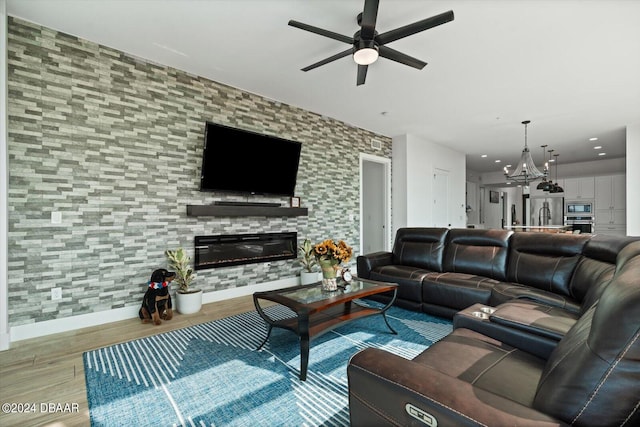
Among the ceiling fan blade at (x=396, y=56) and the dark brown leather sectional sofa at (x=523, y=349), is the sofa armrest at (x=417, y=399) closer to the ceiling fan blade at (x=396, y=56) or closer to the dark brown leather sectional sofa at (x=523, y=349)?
the dark brown leather sectional sofa at (x=523, y=349)

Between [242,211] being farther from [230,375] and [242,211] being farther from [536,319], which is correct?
[536,319]

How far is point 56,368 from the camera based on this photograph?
2195 mm

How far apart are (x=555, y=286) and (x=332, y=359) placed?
6.90ft

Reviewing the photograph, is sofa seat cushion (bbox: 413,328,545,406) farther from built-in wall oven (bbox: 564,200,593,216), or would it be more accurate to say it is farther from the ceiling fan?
built-in wall oven (bbox: 564,200,593,216)

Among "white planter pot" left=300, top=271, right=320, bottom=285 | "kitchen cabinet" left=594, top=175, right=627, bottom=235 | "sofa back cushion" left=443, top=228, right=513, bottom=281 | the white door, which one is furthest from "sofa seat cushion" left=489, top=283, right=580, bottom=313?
"kitchen cabinet" left=594, top=175, right=627, bottom=235

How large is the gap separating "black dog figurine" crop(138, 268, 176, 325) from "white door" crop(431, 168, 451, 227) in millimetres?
5887

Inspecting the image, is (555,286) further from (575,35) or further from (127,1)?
(127,1)

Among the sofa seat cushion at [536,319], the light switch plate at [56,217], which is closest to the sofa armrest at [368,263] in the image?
the sofa seat cushion at [536,319]

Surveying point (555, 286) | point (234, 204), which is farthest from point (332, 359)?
point (234, 204)

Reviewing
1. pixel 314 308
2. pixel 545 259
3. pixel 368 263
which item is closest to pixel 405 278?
pixel 368 263

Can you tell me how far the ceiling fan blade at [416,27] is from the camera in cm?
213

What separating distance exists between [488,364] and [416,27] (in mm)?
2261

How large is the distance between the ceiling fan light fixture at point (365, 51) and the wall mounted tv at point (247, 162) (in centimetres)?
196

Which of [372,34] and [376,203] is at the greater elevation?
[372,34]
